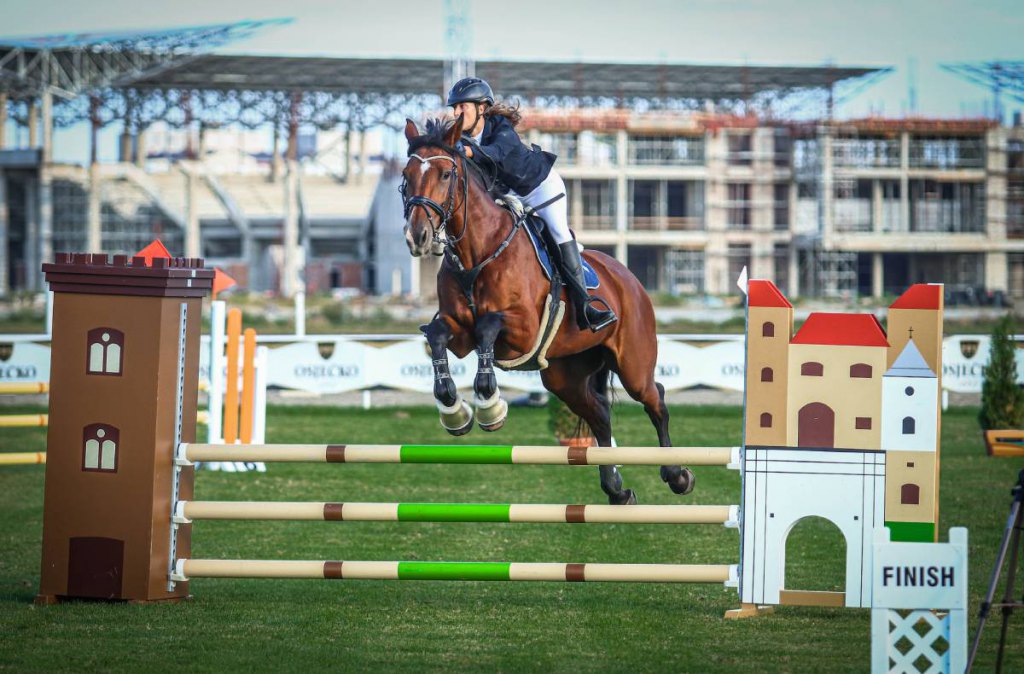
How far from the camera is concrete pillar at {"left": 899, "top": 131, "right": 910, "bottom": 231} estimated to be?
4662cm

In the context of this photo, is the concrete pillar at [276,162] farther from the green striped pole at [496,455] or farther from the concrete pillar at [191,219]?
the green striped pole at [496,455]

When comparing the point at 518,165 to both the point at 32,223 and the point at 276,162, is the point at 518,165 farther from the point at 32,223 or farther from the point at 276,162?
the point at 276,162

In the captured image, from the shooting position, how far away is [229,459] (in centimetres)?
568

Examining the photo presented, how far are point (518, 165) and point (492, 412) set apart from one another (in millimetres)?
1474

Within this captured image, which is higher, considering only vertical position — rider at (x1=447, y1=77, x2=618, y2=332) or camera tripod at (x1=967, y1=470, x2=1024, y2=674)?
rider at (x1=447, y1=77, x2=618, y2=332)

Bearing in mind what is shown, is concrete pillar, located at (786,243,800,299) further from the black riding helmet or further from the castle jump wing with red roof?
the castle jump wing with red roof

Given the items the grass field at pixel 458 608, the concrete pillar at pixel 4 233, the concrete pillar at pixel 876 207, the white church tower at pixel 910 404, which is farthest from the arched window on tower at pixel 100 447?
the concrete pillar at pixel 4 233

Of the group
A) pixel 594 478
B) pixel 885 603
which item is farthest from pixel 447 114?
pixel 594 478

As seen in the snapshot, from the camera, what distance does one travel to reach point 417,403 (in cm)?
1898

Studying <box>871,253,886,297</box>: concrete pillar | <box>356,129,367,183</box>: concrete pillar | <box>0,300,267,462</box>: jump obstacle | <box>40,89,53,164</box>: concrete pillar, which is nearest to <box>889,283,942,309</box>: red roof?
<box>0,300,267,462</box>: jump obstacle

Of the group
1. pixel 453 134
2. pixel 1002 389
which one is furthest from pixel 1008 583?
pixel 1002 389

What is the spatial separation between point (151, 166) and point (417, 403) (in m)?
44.1

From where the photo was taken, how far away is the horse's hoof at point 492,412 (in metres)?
5.82

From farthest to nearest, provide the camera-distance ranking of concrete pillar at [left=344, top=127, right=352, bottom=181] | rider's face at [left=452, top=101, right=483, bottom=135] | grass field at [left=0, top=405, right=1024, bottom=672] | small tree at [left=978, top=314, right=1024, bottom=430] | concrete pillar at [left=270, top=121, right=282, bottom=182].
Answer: concrete pillar at [left=344, top=127, right=352, bottom=181], concrete pillar at [left=270, top=121, right=282, bottom=182], small tree at [left=978, top=314, right=1024, bottom=430], rider's face at [left=452, top=101, right=483, bottom=135], grass field at [left=0, top=405, right=1024, bottom=672]
